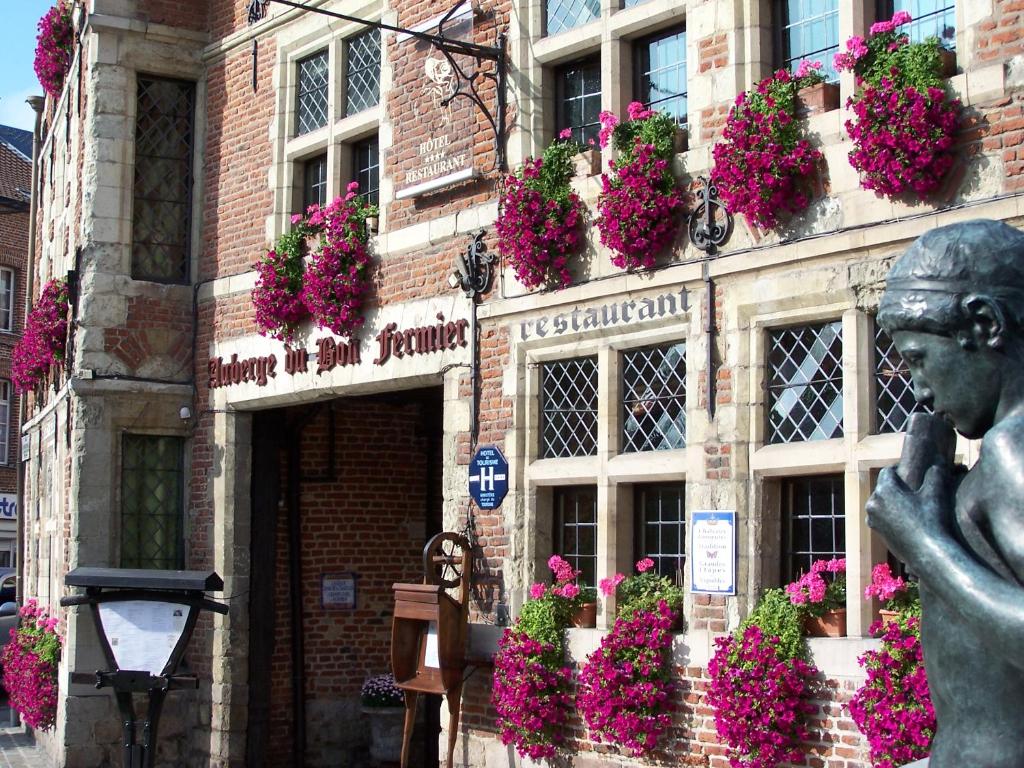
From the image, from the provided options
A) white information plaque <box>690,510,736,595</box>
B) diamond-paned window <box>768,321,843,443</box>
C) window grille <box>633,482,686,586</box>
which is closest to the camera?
diamond-paned window <box>768,321,843,443</box>

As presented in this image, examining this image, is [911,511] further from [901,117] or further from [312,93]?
[312,93]

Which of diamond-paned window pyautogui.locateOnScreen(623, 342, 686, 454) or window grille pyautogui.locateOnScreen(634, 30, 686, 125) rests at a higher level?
window grille pyautogui.locateOnScreen(634, 30, 686, 125)

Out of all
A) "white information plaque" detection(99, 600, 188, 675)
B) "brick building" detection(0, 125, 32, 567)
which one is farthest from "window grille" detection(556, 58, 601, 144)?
"brick building" detection(0, 125, 32, 567)

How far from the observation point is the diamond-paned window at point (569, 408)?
9.66m

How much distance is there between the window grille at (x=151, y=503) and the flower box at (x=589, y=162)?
19.1 ft

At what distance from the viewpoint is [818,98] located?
26.8 feet

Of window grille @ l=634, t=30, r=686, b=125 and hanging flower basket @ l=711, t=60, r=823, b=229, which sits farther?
window grille @ l=634, t=30, r=686, b=125

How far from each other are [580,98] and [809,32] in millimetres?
1993

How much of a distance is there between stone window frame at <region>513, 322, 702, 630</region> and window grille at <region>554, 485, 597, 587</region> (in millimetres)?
64

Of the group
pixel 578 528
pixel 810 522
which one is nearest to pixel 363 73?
pixel 578 528

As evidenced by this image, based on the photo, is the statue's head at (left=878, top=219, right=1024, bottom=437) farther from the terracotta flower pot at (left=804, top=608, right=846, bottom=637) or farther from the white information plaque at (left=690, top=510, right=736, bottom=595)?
the white information plaque at (left=690, top=510, right=736, bottom=595)

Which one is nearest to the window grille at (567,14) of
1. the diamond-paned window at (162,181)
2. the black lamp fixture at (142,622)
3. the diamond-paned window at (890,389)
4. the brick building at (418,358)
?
the brick building at (418,358)

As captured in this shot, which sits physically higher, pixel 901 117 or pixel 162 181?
pixel 162 181

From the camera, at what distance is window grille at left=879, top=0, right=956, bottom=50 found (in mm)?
7680
